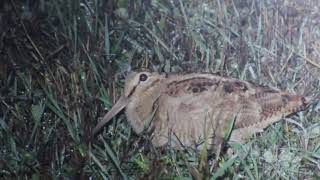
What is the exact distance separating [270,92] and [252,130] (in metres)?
0.10

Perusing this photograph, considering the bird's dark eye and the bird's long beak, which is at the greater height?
the bird's dark eye

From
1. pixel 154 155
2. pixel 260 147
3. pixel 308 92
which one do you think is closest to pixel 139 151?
pixel 154 155

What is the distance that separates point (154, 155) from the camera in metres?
1.70

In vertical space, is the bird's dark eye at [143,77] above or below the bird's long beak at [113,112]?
above

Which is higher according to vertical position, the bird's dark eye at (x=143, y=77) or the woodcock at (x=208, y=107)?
the bird's dark eye at (x=143, y=77)

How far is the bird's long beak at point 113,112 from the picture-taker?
1.77 m

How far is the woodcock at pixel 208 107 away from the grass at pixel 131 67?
33 millimetres

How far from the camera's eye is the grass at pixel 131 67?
5.58 feet

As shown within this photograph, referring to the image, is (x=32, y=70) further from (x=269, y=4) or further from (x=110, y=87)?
(x=269, y=4)

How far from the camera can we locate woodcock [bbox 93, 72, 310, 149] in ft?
5.68

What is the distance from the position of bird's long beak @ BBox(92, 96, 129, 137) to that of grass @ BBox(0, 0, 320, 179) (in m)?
0.02

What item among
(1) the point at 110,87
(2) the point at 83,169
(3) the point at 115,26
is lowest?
(2) the point at 83,169

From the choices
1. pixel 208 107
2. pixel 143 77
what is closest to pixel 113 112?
pixel 143 77

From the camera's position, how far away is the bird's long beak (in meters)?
1.77
